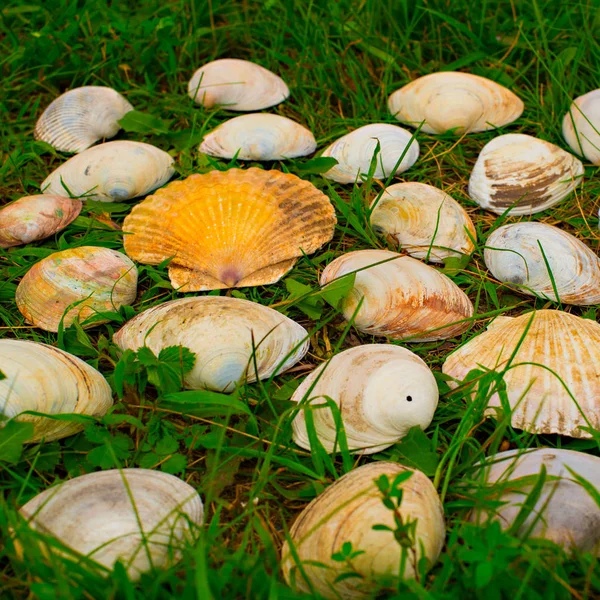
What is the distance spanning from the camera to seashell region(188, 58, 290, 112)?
2939 mm

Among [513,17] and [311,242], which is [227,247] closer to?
[311,242]

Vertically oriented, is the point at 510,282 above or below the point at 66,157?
below

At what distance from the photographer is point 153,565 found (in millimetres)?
1472

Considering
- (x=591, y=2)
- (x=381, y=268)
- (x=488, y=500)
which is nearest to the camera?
(x=488, y=500)

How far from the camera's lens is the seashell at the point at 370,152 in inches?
102

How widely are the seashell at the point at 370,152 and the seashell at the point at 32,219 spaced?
98 centimetres

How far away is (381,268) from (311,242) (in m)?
0.32

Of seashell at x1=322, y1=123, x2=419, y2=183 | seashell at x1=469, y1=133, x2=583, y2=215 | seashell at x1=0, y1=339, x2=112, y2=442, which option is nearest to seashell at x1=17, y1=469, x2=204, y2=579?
seashell at x1=0, y1=339, x2=112, y2=442

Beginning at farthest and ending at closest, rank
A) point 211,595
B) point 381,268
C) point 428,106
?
point 428,106
point 381,268
point 211,595

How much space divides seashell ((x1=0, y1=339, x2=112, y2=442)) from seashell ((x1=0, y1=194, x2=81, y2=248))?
67cm

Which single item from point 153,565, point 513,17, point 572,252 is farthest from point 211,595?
point 513,17

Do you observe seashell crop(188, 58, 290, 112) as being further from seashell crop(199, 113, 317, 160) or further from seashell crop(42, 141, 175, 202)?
seashell crop(42, 141, 175, 202)

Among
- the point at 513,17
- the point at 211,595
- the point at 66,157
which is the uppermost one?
the point at 513,17

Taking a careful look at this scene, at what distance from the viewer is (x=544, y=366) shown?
183cm
